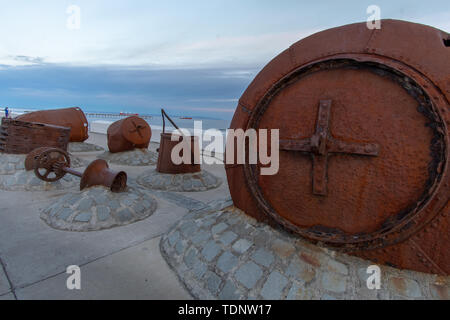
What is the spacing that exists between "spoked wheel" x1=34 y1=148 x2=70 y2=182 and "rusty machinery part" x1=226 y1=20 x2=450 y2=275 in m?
5.39

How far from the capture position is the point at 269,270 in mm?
2771

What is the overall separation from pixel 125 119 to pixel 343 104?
9076 millimetres

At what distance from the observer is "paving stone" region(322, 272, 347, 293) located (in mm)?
2484

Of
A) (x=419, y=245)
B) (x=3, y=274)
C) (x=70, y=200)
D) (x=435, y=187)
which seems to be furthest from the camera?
(x=70, y=200)

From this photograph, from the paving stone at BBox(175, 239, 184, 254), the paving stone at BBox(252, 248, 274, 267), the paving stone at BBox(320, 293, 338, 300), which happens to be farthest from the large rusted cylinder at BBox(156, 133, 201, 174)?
the paving stone at BBox(320, 293, 338, 300)

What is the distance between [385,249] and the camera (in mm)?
2529

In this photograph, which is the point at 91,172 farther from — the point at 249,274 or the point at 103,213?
the point at 249,274

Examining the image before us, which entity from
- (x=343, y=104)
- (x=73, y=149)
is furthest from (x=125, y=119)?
(x=343, y=104)

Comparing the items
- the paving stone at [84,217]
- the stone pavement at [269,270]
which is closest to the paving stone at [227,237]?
the stone pavement at [269,270]

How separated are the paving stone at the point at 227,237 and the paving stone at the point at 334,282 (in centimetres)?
114

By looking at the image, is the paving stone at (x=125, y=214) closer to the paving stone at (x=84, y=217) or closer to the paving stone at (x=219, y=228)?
the paving stone at (x=84, y=217)

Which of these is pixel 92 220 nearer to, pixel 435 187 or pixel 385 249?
pixel 385 249

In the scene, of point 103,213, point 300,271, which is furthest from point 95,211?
point 300,271

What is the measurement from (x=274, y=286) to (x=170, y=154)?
212 inches
